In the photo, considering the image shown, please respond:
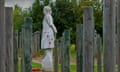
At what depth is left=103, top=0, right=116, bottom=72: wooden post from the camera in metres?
3.49

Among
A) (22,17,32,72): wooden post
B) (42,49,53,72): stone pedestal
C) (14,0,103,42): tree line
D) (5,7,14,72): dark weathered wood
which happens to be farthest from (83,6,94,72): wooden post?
(14,0,103,42): tree line

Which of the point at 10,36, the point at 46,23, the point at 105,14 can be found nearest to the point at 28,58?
the point at 10,36

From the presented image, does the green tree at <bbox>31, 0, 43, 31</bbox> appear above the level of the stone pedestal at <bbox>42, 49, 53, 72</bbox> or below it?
above

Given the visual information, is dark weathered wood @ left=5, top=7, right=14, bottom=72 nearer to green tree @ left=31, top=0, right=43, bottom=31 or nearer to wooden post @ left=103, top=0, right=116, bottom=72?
wooden post @ left=103, top=0, right=116, bottom=72

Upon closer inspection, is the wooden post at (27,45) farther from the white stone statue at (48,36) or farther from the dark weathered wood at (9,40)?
the white stone statue at (48,36)

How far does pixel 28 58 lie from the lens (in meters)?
3.59

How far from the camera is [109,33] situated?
3.50 metres

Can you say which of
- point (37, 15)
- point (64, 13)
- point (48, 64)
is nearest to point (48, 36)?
point (48, 64)

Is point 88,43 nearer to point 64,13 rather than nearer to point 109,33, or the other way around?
point 109,33

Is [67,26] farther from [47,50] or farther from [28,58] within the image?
[28,58]

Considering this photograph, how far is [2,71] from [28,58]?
567mm

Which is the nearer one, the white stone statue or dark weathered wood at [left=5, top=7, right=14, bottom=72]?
dark weathered wood at [left=5, top=7, right=14, bottom=72]

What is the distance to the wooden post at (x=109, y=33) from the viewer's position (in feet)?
11.4

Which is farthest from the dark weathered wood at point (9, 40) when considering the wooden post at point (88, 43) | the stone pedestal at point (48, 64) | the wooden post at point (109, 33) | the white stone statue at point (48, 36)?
the white stone statue at point (48, 36)
